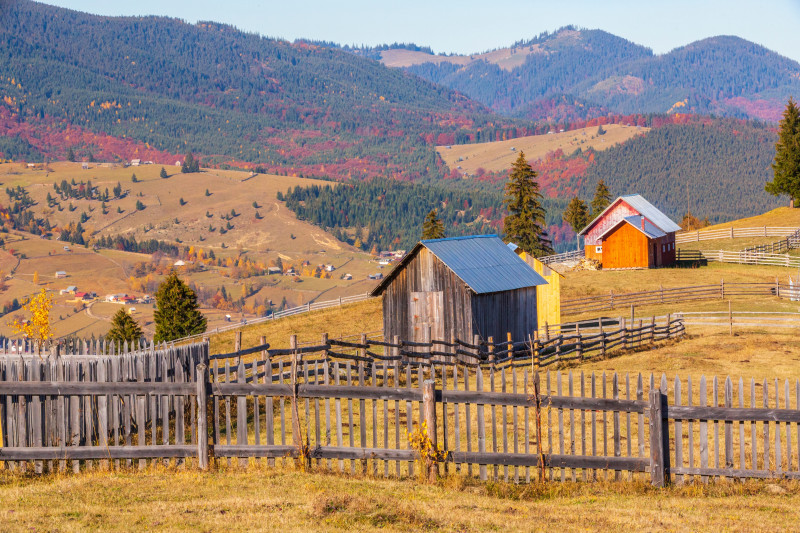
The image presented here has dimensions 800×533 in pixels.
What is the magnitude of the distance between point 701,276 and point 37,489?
59.7 meters

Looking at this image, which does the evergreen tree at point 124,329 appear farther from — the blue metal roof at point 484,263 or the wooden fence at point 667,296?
the blue metal roof at point 484,263

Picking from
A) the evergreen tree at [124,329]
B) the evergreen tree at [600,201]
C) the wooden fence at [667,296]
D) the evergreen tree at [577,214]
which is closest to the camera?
the wooden fence at [667,296]

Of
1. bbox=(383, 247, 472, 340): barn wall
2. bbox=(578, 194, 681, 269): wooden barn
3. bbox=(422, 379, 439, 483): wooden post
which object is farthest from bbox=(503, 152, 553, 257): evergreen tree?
bbox=(422, 379, 439, 483): wooden post

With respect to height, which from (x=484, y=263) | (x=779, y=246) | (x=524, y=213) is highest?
(x=524, y=213)

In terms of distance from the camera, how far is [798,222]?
87.2m

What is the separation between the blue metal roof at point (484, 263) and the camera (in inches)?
1420

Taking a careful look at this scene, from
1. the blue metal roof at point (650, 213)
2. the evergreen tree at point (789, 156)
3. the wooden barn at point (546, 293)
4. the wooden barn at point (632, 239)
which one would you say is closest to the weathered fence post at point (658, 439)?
the wooden barn at point (546, 293)

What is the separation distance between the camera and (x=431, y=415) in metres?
12.7

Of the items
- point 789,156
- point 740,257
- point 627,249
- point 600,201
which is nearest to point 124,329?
point 627,249

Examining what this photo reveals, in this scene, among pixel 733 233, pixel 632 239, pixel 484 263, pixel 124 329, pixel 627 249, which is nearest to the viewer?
pixel 484 263

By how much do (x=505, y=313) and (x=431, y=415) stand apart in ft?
81.5

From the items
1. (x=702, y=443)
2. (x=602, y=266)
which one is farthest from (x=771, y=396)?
(x=602, y=266)

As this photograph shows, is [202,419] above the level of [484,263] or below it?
below

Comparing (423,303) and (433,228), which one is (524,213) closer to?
(433,228)
